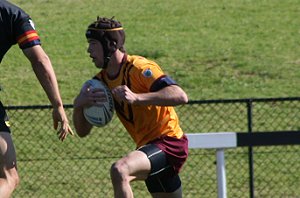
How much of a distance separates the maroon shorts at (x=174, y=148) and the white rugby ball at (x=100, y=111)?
0.38 meters

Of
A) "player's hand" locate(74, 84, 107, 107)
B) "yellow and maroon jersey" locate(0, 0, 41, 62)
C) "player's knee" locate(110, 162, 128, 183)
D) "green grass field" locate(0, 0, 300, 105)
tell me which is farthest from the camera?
"green grass field" locate(0, 0, 300, 105)

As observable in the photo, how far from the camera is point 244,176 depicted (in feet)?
37.0

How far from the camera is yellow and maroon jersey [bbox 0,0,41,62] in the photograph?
7191 millimetres

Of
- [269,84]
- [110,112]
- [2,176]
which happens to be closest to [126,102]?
[110,112]

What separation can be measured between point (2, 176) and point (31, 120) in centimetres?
473

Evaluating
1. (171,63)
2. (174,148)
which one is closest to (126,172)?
(174,148)

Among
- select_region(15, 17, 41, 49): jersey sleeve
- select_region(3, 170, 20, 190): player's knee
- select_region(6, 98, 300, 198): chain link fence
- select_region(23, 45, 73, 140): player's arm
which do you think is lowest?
select_region(6, 98, 300, 198): chain link fence

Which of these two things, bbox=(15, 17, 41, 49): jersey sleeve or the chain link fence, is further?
the chain link fence

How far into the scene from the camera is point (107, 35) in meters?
7.70

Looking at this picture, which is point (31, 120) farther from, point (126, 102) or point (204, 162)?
point (126, 102)

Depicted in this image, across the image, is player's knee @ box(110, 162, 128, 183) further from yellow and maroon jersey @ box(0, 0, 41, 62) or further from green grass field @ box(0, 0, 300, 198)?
green grass field @ box(0, 0, 300, 198)

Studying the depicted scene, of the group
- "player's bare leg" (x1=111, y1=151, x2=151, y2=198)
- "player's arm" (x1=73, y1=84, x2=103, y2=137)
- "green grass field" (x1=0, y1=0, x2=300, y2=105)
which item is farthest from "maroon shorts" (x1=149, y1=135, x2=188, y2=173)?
"green grass field" (x1=0, y1=0, x2=300, y2=105)

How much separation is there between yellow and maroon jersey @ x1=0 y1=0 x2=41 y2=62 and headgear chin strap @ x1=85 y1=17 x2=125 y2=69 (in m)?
0.58

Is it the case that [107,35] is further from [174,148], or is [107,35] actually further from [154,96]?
[174,148]
